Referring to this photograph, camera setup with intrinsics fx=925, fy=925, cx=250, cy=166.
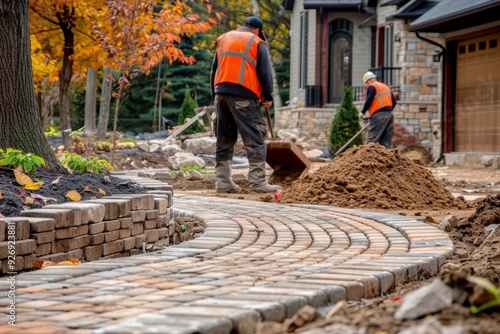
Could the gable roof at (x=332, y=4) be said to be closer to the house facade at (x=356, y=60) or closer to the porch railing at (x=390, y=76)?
the house facade at (x=356, y=60)

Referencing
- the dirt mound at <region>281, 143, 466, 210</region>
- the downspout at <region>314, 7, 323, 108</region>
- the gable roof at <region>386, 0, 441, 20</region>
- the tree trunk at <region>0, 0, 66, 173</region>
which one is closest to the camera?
the tree trunk at <region>0, 0, 66, 173</region>

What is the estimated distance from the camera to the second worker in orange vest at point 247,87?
1104 cm

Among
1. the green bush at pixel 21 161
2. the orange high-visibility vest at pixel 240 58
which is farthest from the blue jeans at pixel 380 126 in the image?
the green bush at pixel 21 161

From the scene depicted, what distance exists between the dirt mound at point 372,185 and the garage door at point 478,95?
1146cm

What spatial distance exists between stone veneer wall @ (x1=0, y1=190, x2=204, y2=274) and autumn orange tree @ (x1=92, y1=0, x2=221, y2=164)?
29.2ft

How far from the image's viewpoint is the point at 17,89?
→ 25.7 ft

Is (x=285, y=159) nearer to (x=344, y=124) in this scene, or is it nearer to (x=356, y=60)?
(x=344, y=124)

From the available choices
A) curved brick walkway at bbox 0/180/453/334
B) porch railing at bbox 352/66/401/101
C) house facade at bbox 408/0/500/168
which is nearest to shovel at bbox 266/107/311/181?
curved brick walkway at bbox 0/180/453/334

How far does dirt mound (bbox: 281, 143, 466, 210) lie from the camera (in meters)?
9.59

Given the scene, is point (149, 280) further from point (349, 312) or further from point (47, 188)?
point (47, 188)

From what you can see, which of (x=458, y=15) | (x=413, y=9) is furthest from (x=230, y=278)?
(x=413, y=9)

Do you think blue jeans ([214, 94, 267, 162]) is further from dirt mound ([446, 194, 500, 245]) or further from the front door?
the front door

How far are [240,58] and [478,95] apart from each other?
12.7 metres

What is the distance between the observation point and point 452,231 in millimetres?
7059
